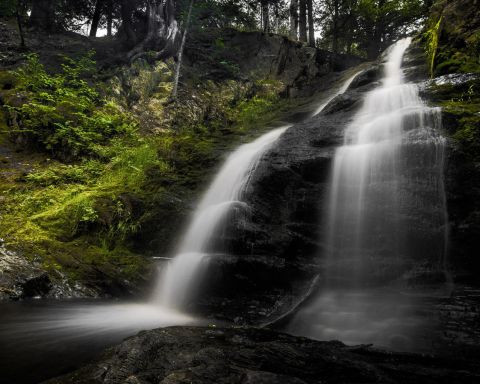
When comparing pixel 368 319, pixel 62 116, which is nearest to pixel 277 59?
pixel 62 116

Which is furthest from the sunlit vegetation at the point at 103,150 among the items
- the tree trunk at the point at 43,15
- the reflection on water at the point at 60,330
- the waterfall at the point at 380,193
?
the tree trunk at the point at 43,15

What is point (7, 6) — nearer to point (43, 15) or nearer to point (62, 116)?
point (43, 15)

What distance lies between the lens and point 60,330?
13.0ft

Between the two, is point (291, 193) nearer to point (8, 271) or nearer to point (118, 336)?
point (118, 336)

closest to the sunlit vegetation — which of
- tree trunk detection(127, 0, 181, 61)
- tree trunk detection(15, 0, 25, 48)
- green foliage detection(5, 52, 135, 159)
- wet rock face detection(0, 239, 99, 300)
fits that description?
green foliage detection(5, 52, 135, 159)

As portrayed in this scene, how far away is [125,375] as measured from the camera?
98.5 inches

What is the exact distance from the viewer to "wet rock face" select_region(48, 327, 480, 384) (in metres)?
2.43

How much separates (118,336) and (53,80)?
33.5ft

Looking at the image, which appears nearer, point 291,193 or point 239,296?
point 239,296

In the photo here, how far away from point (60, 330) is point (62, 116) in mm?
7883

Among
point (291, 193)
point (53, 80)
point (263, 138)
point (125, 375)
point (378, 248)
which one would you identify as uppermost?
point (53, 80)

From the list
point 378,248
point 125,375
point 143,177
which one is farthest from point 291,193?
point 125,375

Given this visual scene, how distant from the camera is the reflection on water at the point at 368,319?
4090mm

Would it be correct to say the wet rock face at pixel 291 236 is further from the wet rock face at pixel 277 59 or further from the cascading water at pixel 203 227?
the wet rock face at pixel 277 59
